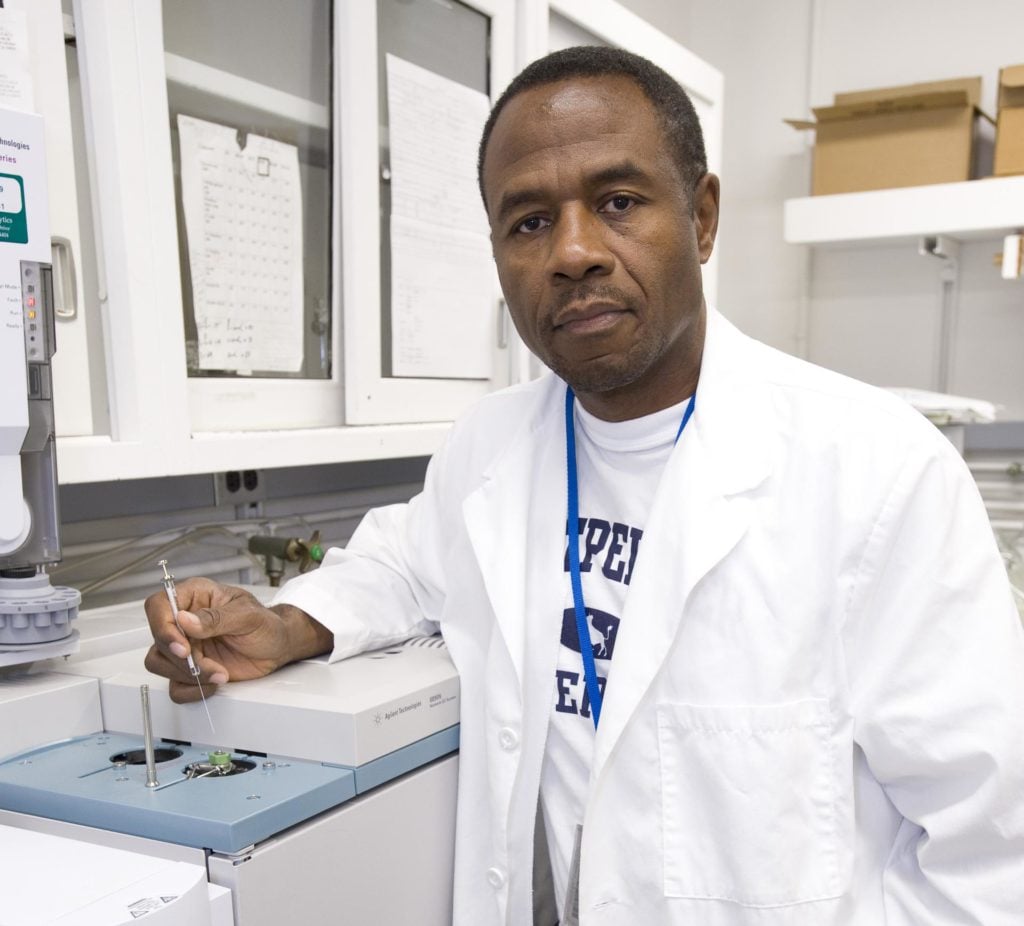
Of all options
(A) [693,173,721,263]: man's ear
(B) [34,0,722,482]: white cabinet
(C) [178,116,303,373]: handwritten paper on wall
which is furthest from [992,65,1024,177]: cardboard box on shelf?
(C) [178,116,303,373]: handwritten paper on wall

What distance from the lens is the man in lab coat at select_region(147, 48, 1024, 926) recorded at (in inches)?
32.7

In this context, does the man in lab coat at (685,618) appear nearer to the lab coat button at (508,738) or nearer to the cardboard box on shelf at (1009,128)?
the lab coat button at (508,738)

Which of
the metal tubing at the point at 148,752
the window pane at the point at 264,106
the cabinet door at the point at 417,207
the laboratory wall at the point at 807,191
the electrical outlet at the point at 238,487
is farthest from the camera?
the laboratory wall at the point at 807,191

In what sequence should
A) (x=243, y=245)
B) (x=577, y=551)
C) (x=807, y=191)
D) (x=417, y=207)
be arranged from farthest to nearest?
(x=807, y=191) < (x=417, y=207) < (x=243, y=245) < (x=577, y=551)

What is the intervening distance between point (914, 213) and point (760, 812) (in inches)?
65.0

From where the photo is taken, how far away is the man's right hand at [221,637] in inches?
35.6

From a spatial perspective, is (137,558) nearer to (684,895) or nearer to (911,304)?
(684,895)

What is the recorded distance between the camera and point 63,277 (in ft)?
3.29

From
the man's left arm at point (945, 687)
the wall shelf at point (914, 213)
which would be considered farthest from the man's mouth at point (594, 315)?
the wall shelf at point (914, 213)

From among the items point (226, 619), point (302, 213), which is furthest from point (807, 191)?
point (226, 619)

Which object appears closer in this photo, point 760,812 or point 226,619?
point 760,812

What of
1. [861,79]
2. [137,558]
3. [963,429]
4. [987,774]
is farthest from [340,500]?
[861,79]

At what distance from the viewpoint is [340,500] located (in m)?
1.81

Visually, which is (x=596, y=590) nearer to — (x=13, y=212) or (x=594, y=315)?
(x=594, y=315)
